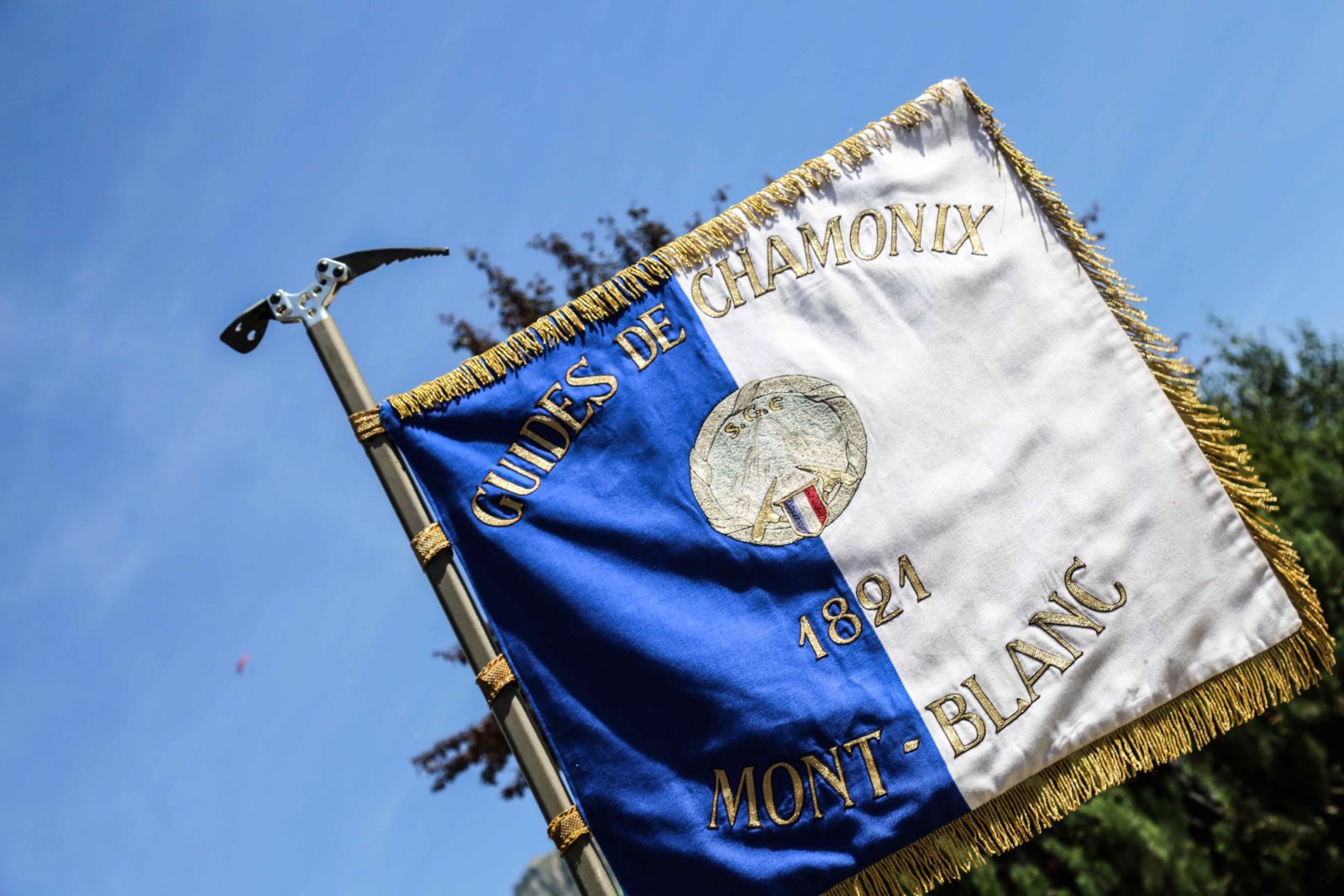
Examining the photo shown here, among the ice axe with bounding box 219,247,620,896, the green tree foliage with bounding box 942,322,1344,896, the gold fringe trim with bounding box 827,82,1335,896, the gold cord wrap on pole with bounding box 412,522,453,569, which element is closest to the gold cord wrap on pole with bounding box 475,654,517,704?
the ice axe with bounding box 219,247,620,896

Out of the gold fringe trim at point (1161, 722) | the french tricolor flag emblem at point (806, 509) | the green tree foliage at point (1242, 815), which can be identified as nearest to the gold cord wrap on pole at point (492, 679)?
the french tricolor flag emblem at point (806, 509)

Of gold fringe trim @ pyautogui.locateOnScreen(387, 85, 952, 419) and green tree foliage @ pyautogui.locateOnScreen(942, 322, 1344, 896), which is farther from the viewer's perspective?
green tree foliage @ pyautogui.locateOnScreen(942, 322, 1344, 896)

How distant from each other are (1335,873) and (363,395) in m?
8.00

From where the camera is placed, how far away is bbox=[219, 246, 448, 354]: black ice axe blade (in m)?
3.97

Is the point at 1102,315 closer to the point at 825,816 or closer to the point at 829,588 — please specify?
the point at 829,588

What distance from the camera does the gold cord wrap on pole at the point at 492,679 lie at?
3758mm

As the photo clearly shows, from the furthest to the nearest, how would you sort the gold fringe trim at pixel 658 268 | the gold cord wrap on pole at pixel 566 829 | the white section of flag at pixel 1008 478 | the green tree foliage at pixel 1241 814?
the green tree foliage at pixel 1241 814 < the gold fringe trim at pixel 658 268 < the white section of flag at pixel 1008 478 < the gold cord wrap on pole at pixel 566 829

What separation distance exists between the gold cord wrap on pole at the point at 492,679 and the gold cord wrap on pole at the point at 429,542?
37 centimetres

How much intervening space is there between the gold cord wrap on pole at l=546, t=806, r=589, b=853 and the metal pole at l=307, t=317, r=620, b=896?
0.02m

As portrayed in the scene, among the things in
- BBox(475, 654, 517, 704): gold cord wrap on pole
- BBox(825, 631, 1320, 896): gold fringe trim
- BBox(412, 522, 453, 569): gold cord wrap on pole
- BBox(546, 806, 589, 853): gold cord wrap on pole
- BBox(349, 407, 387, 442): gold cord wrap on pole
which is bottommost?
BBox(825, 631, 1320, 896): gold fringe trim

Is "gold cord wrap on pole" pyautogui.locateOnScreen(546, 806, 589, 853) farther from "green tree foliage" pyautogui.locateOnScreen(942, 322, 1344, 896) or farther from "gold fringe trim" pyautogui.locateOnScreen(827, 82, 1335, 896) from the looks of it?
"green tree foliage" pyautogui.locateOnScreen(942, 322, 1344, 896)

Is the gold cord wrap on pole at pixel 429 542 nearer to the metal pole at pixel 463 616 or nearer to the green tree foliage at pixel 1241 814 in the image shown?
the metal pole at pixel 463 616

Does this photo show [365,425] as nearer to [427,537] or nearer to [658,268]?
[427,537]

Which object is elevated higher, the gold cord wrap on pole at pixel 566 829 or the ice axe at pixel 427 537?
the ice axe at pixel 427 537
